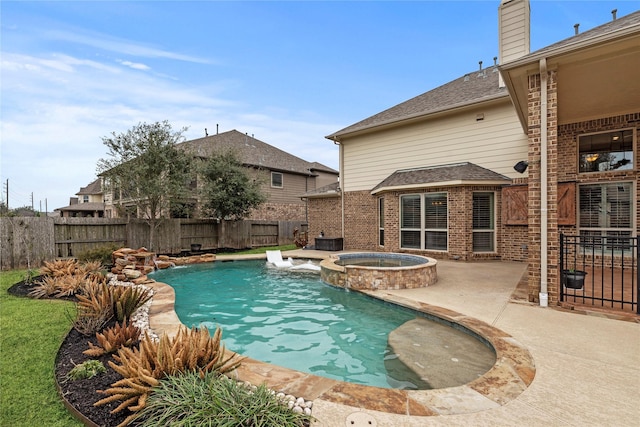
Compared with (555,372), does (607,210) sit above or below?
above

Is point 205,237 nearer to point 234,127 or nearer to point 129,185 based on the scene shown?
point 129,185

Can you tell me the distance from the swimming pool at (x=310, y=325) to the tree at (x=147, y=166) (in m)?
4.84

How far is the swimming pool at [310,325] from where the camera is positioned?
3492 millimetres

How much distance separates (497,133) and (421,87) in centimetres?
699

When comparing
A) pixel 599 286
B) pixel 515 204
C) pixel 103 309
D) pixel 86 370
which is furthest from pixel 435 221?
pixel 86 370

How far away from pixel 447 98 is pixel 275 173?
11.8 meters

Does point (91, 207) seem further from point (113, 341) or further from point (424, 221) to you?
point (113, 341)

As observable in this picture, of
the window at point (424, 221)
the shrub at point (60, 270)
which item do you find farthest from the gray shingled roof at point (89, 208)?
the window at point (424, 221)

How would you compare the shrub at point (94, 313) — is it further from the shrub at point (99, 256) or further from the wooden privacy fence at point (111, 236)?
the wooden privacy fence at point (111, 236)

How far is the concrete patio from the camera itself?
2.12 m

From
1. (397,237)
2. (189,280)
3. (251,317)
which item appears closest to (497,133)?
(397,237)

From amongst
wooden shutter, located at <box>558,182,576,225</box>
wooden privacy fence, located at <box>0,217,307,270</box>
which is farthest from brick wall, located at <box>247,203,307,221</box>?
wooden shutter, located at <box>558,182,576,225</box>

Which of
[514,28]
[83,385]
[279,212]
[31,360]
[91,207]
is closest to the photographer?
[83,385]

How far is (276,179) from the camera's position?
20.4 meters
